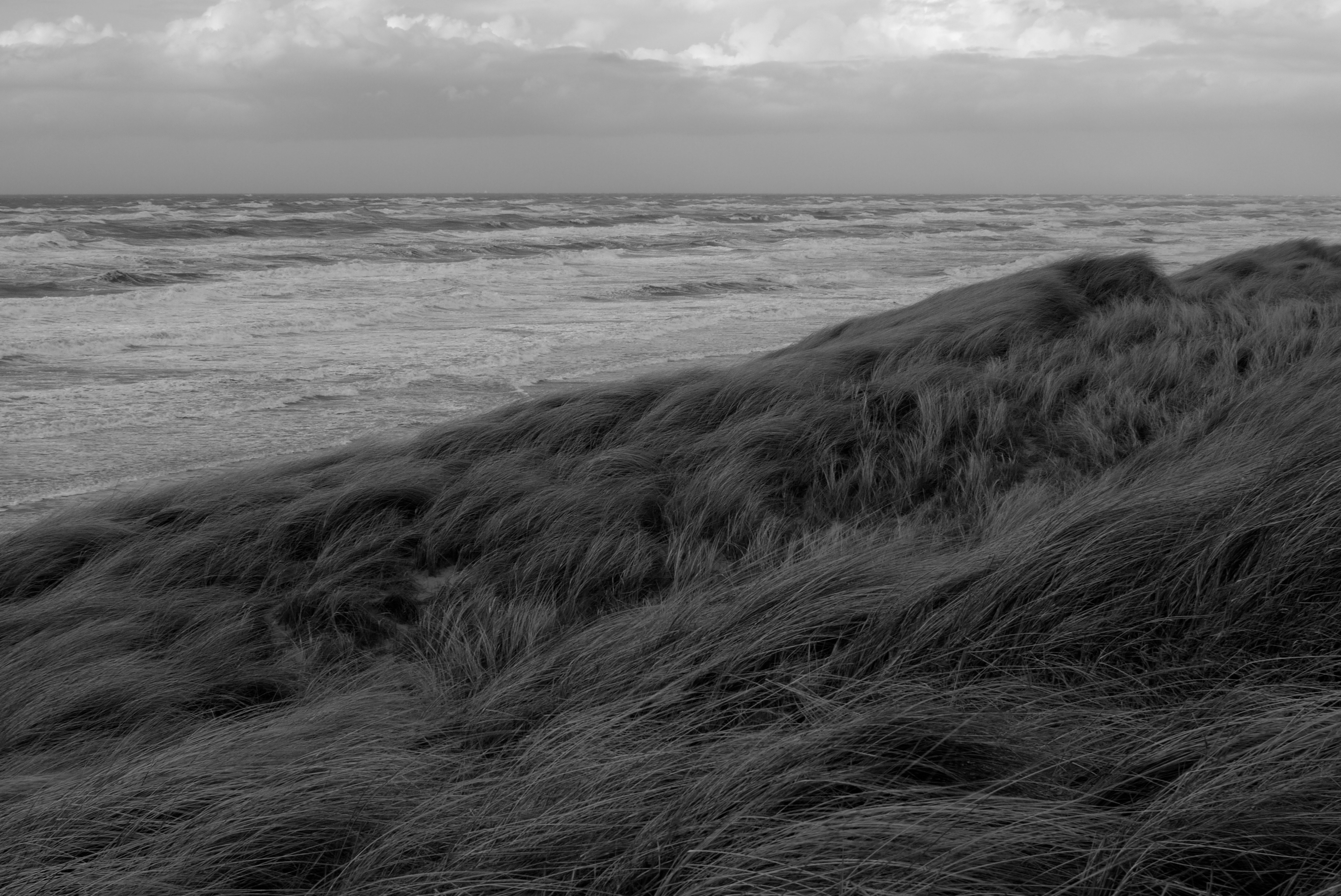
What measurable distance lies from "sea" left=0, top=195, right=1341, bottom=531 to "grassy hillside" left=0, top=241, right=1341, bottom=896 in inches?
109

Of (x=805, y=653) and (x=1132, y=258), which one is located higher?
(x=1132, y=258)

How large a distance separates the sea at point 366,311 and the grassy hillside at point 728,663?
2.76 meters

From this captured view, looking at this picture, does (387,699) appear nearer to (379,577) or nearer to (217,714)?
(217,714)

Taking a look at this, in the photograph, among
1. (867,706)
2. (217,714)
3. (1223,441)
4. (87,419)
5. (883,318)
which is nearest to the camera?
(867,706)

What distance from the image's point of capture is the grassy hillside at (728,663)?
5.37 feet

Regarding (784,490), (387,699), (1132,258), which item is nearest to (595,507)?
(784,490)

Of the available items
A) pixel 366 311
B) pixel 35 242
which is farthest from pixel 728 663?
pixel 35 242

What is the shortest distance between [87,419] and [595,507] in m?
5.46

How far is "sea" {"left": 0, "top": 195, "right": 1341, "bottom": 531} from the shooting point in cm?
768

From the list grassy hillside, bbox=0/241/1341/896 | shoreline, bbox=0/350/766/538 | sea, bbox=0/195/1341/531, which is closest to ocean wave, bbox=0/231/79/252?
sea, bbox=0/195/1341/531

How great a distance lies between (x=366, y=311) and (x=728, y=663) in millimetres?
13443

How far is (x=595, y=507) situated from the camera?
14.1 ft

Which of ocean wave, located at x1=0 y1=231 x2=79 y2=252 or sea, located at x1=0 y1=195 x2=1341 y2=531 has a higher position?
ocean wave, located at x1=0 y1=231 x2=79 y2=252

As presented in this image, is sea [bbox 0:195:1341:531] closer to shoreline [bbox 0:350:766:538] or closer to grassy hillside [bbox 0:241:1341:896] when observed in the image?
shoreline [bbox 0:350:766:538]
